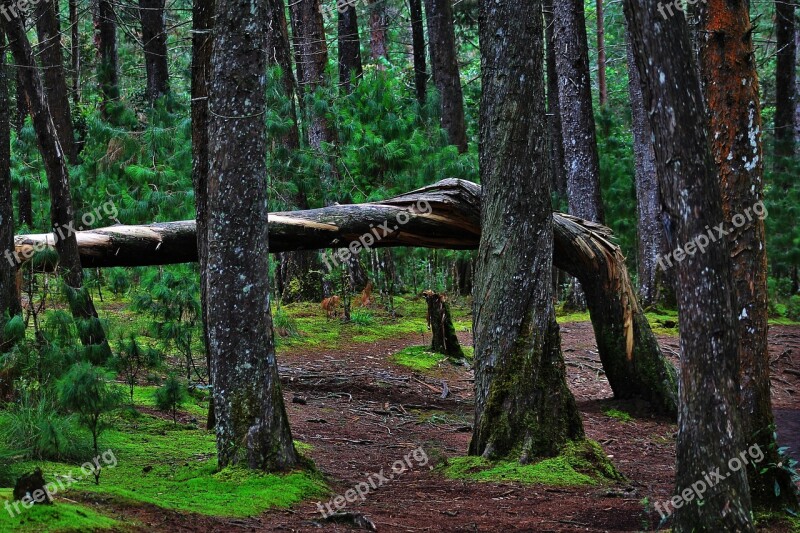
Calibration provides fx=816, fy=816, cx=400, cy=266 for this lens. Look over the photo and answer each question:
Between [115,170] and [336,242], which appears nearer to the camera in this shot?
[336,242]

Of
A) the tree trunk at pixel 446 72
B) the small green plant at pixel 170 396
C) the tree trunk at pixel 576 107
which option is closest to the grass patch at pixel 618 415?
the small green plant at pixel 170 396

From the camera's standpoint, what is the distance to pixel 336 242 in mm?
9531

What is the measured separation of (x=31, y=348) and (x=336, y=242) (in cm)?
377

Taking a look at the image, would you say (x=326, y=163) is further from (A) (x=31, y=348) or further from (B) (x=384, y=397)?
(A) (x=31, y=348)

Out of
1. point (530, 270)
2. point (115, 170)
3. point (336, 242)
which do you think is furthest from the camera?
point (115, 170)

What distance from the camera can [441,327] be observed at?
39.4 ft

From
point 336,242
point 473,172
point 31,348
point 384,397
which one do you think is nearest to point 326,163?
point 473,172

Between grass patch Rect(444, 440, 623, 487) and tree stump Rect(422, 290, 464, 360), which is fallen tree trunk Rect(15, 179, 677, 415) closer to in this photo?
tree stump Rect(422, 290, 464, 360)

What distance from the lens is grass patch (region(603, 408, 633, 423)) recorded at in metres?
9.14

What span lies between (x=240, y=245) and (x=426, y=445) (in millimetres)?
3241

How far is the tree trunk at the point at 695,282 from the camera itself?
401 cm

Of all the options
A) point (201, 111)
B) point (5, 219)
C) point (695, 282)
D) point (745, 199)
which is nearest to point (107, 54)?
point (5, 219)

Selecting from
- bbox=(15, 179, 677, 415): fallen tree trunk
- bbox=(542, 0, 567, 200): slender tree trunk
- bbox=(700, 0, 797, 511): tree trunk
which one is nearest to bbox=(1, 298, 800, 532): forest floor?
bbox=(700, 0, 797, 511): tree trunk

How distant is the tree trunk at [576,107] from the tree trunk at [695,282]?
32.6 ft
